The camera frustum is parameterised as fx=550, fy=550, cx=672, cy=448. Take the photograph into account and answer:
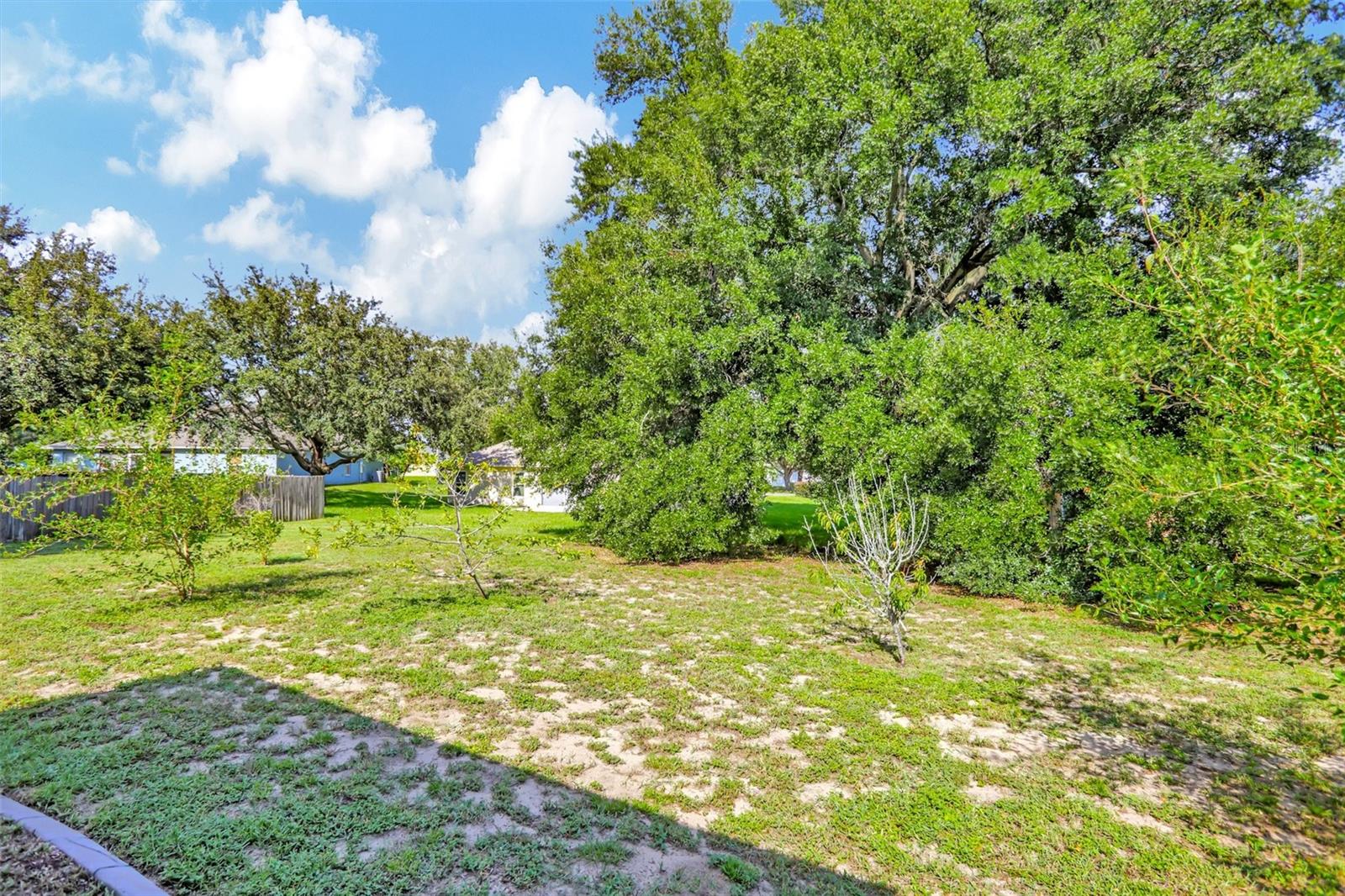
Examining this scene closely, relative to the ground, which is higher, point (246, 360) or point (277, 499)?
point (246, 360)

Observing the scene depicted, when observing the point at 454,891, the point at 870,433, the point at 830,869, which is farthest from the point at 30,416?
the point at 870,433

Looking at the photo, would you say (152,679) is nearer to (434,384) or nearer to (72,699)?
(72,699)

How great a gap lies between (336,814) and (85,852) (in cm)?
107

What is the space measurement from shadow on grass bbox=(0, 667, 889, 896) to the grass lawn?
0.02 m

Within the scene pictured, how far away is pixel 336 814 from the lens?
327cm

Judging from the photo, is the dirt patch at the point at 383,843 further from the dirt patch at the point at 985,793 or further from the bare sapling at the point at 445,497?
the bare sapling at the point at 445,497

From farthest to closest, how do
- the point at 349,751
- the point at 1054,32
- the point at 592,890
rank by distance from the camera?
1. the point at 1054,32
2. the point at 349,751
3. the point at 592,890

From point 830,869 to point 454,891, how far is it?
1.95m

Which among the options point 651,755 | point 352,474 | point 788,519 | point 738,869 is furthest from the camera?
point 352,474

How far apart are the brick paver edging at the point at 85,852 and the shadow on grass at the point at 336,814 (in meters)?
0.14

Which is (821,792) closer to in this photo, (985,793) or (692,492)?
(985,793)

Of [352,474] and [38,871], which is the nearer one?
[38,871]

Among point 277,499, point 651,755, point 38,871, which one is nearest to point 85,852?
point 38,871

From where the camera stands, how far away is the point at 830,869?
2977 millimetres
